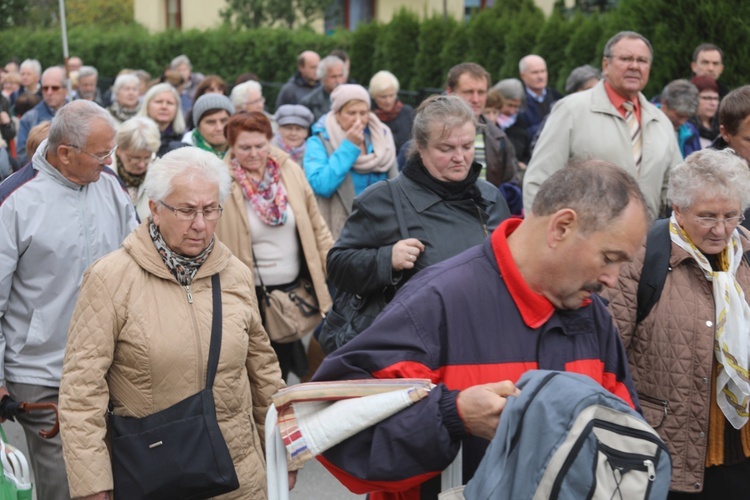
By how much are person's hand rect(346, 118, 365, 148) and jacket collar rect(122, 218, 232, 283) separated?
3.24m

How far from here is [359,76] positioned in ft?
70.0

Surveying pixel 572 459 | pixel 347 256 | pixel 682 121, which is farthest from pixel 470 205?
pixel 682 121

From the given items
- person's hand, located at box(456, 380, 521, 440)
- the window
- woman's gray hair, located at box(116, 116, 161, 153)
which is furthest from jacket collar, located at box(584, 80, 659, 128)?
the window

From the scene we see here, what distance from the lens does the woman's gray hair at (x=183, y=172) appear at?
4.11m

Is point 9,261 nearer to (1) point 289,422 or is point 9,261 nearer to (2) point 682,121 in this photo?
(1) point 289,422

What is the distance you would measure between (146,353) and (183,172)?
0.71m

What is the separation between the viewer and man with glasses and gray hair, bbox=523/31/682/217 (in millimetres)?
6316

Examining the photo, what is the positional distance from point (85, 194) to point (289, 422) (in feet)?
8.23

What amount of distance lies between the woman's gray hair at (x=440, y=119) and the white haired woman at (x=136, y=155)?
248 cm

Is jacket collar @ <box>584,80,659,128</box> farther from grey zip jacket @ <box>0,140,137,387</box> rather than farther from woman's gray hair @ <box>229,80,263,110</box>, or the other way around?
woman's gray hair @ <box>229,80,263,110</box>

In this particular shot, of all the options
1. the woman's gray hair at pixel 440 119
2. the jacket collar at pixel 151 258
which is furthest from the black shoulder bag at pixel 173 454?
the woman's gray hair at pixel 440 119

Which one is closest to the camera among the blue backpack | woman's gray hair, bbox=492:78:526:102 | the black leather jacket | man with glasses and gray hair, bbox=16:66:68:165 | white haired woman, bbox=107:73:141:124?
the blue backpack

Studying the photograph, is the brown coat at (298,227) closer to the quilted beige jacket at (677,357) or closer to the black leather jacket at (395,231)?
the black leather jacket at (395,231)

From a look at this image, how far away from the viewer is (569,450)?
93.4 inches
